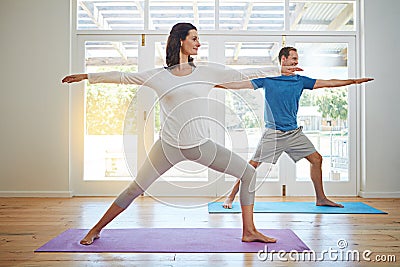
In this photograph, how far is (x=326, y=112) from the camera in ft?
17.5

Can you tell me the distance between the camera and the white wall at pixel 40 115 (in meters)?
5.21

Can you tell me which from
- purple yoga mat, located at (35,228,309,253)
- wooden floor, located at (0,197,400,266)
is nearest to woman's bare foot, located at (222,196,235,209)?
wooden floor, located at (0,197,400,266)

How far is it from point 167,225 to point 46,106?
2444 millimetres

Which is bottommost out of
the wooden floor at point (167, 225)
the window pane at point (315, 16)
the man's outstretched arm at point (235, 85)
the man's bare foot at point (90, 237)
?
the wooden floor at point (167, 225)

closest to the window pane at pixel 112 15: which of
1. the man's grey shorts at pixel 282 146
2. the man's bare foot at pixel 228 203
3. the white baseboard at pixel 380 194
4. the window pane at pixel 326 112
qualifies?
the window pane at pixel 326 112

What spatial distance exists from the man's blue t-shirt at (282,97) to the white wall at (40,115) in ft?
7.48

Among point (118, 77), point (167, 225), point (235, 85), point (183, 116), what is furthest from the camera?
point (167, 225)

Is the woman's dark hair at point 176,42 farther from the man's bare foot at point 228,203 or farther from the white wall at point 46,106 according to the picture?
the white wall at point 46,106

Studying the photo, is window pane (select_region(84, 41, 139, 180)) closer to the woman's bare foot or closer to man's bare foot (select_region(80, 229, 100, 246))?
the woman's bare foot

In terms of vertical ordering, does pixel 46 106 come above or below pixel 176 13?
below

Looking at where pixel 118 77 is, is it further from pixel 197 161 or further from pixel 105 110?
pixel 105 110

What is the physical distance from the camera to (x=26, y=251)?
2.70 meters

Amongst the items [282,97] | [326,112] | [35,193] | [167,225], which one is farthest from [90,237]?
[326,112]

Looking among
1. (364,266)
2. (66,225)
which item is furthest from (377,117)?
(66,225)
